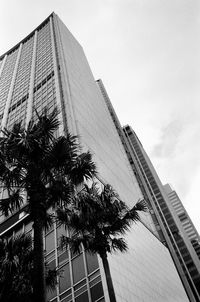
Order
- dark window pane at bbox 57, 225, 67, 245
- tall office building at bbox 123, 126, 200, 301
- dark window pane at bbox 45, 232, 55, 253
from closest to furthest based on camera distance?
dark window pane at bbox 57, 225, 67, 245 → dark window pane at bbox 45, 232, 55, 253 → tall office building at bbox 123, 126, 200, 301

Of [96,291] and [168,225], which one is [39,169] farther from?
[168,225]

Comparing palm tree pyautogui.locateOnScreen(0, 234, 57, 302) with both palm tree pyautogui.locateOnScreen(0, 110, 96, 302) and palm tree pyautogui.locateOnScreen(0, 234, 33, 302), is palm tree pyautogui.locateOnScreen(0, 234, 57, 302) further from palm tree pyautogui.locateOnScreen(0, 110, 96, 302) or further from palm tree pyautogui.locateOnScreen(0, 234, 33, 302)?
palm tree pyautogui.locateOnScreen(0, 110, 96, 302)

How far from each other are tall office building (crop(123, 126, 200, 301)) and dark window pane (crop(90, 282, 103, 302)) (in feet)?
243

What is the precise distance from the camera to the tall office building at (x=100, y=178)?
18.3 metres

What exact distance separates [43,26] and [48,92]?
39378 mm

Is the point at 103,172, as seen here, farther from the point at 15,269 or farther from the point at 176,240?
the point at 176,240

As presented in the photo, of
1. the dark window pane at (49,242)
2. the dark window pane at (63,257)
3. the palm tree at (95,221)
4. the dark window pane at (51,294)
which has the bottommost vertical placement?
the palm tree at (95,221)

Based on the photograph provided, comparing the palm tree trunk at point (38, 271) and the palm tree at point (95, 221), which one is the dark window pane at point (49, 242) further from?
the palm tree trunk at point (38, 271)

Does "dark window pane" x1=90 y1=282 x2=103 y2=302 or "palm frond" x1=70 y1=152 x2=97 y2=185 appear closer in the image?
"palm frond" x1=70 y1=152 x2=97 y2=185

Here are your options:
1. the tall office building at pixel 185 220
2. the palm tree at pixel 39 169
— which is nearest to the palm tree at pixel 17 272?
the palm tree at pixel 39 169

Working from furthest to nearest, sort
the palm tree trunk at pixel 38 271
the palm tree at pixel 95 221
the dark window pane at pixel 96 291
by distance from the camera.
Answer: the dark window pane at pixel 96 291 < the palm tree at pixel 95 221 < the palm tree trunk at pixel 38 271

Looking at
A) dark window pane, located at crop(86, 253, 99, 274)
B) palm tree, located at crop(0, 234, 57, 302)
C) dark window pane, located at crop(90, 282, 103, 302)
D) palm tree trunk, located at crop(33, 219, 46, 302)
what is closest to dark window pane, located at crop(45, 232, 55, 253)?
dark window pane, located at crop(86, 253, 99, 274)

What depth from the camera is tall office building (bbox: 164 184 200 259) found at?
446 feet

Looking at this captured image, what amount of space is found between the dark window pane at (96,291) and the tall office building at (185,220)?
398ft
